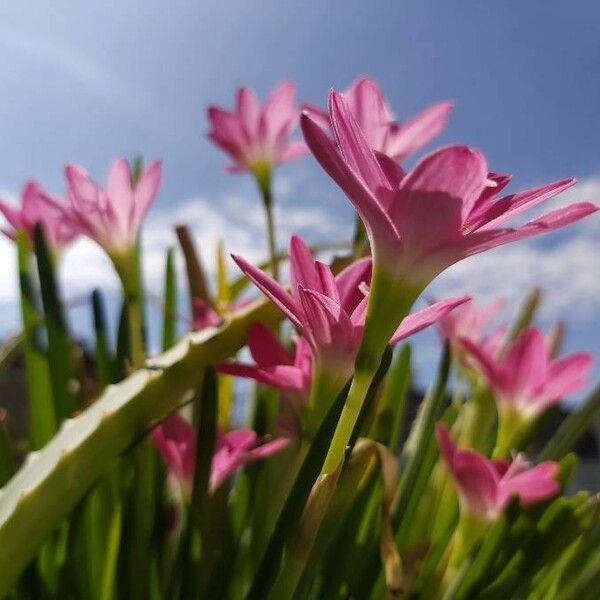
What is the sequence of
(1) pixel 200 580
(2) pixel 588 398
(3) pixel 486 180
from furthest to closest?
(2) pixel 588 398
(1) pixel 200 580
(3) pixel 486 180

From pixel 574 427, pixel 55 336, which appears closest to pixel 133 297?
pixel 55 336

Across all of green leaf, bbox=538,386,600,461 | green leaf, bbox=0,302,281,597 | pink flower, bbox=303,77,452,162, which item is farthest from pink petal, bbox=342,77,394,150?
green leaf, bbox=538,386,600,461

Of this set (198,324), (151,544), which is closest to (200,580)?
(151,544)

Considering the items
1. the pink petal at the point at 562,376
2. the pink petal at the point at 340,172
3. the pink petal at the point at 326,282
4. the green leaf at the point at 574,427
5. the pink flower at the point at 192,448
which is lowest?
the green leaf at the point at 574,427

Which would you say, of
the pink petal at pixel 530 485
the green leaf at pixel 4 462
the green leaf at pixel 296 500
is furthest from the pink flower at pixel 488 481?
the green leaf at pixel 4 462

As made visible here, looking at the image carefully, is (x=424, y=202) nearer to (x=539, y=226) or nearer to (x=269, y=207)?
(x=539, y=226)

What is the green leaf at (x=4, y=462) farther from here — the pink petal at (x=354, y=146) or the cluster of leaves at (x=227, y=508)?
the pink petal at (x=354, y=146)

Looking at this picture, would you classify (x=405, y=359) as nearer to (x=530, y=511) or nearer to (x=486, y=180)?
(x=530, y=511)
